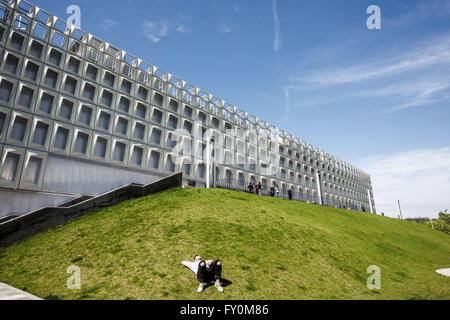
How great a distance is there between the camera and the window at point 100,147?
3227 centimetres

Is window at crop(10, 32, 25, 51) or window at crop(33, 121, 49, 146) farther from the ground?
window at crop(10, 32, 25, 51)

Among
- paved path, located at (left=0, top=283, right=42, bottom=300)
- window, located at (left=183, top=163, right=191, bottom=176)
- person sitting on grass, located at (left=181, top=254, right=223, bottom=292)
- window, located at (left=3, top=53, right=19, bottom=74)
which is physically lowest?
paved path, located at (left=0, top=283, right=42, bottom=300)

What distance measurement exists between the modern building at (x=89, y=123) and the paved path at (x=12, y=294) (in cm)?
1832

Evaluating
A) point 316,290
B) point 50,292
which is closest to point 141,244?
point 50,292

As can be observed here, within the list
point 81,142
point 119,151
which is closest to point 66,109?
point 81,142

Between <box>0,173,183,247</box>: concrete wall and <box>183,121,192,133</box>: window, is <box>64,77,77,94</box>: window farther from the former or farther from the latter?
<box>0,173,183,247</box>: concrete wall

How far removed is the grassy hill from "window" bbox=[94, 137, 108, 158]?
47.7 ft

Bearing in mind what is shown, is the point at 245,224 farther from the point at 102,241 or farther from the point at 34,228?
the point at 34,228

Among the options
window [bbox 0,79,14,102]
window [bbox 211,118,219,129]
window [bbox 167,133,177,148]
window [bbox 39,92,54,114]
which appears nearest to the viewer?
window [bbox 0,79,14,102]

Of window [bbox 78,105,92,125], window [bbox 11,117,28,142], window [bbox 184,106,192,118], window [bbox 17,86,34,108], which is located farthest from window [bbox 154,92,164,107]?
window [bbox 11,117,28,142]

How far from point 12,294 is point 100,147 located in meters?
25.5

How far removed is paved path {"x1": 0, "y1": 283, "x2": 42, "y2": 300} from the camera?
8627mm

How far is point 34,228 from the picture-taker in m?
17.0

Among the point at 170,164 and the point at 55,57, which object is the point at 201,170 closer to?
the point at 170,164
